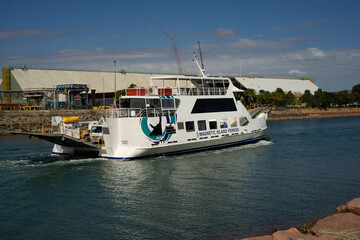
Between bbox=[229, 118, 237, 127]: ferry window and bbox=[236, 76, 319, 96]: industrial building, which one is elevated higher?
bbox=[236, 76, 319, 96]: industrial building

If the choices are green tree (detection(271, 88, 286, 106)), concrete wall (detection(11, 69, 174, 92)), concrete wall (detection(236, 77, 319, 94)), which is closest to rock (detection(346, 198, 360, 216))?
concrete wall (detection(11, 69, 174, 92))

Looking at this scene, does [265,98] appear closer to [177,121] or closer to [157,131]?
[177,121]

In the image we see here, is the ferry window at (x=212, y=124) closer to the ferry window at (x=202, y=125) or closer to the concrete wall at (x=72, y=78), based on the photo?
the ferry window at (x=202, y=125)

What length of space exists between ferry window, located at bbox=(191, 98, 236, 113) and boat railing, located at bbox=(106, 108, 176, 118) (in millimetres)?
2675

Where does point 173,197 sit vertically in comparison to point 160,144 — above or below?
below

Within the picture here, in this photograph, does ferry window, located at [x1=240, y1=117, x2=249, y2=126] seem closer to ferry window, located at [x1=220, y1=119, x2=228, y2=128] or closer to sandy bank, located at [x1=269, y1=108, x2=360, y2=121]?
ferry window, located at [x1=220, y1=119, x2=228, y2=128]

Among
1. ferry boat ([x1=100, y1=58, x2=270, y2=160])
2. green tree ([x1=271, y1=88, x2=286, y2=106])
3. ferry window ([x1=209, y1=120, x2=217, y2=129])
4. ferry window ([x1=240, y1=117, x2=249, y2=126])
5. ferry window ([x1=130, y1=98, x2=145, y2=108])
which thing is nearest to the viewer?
ferry boat ([x1=100, y1=58, x2=270, y2=160])

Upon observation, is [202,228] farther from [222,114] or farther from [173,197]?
[222,114]

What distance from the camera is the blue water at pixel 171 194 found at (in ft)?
45.1

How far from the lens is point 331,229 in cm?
1257

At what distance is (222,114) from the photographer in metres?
31.0

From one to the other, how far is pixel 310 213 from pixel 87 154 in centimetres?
1935

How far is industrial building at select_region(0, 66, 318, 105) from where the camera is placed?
69.6 meters

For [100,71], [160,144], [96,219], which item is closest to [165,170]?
[160,144]
